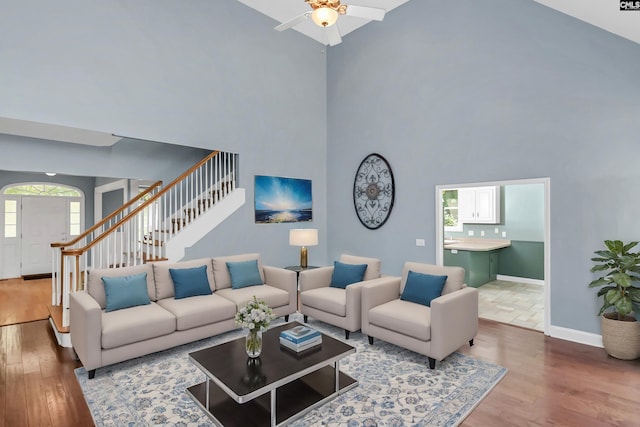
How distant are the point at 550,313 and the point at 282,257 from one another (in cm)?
433

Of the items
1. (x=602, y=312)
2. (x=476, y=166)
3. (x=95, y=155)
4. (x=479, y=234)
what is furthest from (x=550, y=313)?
(x=95, y=155)

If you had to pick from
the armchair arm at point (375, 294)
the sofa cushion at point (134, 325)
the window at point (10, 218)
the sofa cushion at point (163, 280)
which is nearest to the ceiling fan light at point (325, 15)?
the armchair arm at point (375, 294)

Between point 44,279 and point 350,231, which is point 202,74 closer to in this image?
point 350,231

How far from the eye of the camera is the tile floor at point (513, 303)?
15.3 feet

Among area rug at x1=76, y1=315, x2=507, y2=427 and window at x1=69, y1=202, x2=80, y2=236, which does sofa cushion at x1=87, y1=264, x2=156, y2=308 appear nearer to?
area rug at x1=76, y1=315, x2=507, y2=427

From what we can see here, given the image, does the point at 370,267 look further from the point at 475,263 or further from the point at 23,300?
the point at 23,300

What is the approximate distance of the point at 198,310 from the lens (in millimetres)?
3678

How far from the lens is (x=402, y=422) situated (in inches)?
95.1

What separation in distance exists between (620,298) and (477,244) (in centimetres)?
332

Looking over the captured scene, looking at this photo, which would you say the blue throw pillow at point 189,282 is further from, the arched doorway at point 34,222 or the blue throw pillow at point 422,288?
the arched doorway at point 34,222

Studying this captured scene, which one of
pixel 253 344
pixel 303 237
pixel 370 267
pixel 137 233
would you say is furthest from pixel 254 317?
pixel 137 233

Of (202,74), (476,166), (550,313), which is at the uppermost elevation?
(202,74)

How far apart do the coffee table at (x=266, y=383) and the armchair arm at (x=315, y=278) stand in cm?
163

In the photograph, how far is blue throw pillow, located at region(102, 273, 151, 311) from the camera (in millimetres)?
3486
